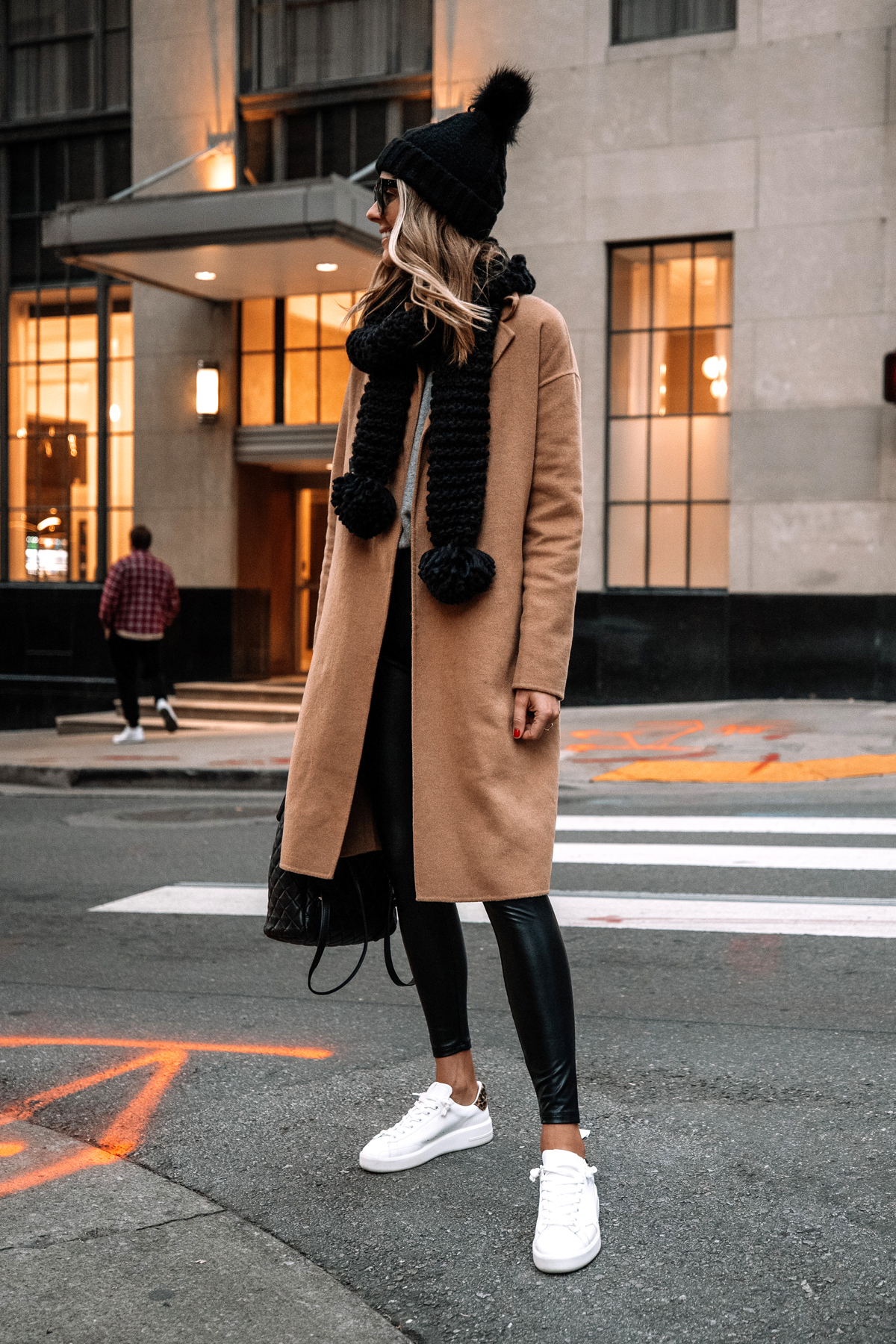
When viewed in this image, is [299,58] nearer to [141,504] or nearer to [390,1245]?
[141,504]

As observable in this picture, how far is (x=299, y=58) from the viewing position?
50.0ft

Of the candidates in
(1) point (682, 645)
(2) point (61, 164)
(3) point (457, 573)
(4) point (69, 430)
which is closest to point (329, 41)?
(2) point (61, 164)

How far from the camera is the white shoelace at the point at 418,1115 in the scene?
9.98ft

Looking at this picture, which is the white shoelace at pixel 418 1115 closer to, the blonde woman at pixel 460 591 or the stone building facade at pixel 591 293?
the blonde woman at pixel 460 591

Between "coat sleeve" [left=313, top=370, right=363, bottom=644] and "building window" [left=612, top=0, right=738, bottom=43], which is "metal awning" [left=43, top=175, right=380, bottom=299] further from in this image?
"coat sleeve" [left=313, top=370, right=363, bottom=644]

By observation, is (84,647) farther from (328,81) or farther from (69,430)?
(328,81)

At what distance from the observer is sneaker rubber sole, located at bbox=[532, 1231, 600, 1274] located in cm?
252

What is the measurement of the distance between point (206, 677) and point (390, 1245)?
533 inches

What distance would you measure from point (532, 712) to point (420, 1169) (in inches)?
40.9

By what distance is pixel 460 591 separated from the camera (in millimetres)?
2740

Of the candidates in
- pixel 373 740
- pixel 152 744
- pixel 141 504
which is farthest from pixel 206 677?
pixel 373 740

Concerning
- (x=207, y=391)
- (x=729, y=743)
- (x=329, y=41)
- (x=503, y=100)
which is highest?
(x=329, y=41)

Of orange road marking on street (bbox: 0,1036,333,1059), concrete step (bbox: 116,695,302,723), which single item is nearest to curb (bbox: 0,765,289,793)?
concrete step (bbox: 116,695,302,723)

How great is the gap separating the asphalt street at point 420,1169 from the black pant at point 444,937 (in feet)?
0.94
